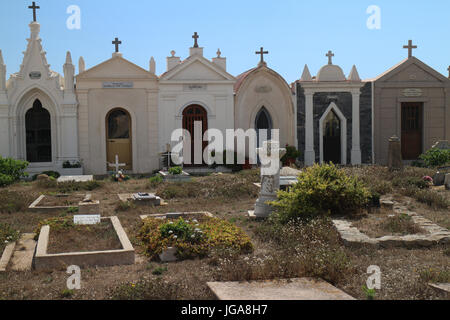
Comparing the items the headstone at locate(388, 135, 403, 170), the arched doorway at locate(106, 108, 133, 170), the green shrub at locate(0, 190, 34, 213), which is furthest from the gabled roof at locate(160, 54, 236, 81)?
the green shrub at locate(0, 190, 34, 213)

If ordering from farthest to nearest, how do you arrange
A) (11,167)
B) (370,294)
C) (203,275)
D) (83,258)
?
(11,167) → (83,258) → (203,275) → (370,294)

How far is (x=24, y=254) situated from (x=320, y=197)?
539cm

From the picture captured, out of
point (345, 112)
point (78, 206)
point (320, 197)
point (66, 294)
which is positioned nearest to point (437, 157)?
point (345, 112)

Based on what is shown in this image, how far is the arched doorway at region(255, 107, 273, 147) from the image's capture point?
21.7 metres

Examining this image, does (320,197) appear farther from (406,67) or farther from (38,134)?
(406,67)

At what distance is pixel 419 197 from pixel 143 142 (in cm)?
1177

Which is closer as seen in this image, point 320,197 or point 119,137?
point 320,197

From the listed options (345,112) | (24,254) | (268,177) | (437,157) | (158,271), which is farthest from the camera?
(345,112)

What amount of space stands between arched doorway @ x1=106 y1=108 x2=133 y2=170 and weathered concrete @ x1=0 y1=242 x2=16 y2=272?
12.4m

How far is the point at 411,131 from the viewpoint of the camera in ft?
72.9

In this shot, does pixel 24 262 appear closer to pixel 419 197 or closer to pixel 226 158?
pixel 419 197

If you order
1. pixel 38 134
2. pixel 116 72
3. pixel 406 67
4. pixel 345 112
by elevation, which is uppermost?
pixel 406 67

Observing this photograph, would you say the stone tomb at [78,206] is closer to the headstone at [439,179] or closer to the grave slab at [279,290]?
the grave slab at [279,290]

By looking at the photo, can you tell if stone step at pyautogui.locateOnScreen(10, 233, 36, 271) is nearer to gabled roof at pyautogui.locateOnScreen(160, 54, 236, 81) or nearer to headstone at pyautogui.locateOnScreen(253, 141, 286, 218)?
headstone at pyautogui.locateOnScreen(253, 141, 286, 218)
